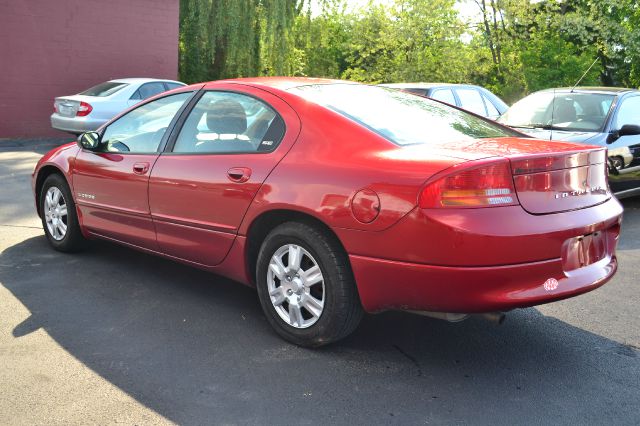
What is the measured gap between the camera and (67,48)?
54.5ft

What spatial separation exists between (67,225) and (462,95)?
7.97 metres

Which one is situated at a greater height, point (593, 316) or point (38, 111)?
point (38, 111)

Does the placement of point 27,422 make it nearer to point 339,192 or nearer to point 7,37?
point 339,192

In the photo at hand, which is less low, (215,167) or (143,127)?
(143,127)

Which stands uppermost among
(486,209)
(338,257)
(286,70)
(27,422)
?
(286,70)

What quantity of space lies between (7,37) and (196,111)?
12.6m

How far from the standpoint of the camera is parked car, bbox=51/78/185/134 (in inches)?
553

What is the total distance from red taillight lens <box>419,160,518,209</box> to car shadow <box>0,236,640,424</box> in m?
0.91

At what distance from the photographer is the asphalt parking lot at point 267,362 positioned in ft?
10.8

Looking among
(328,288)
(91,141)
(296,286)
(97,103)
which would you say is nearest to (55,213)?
(91,141)

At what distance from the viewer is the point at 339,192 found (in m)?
3.74

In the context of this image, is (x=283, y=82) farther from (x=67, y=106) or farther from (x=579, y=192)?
(x=67, y=106)

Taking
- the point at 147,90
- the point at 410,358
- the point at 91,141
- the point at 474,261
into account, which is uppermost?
the point at 147,90

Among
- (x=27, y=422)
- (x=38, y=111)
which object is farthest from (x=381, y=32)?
(x=27, y=422)
